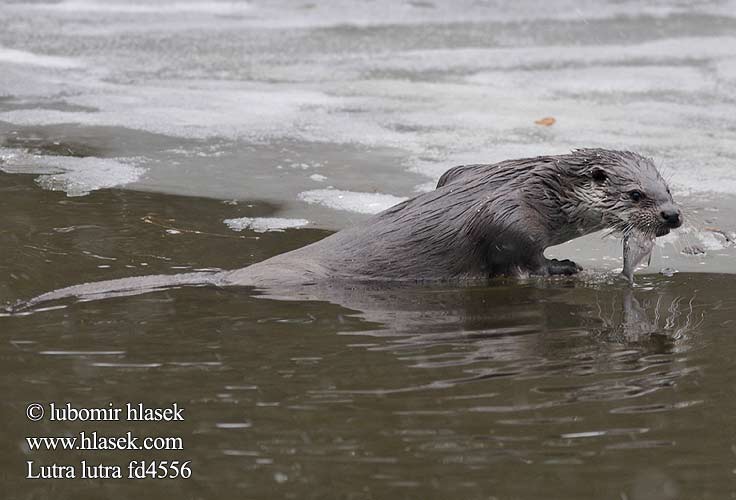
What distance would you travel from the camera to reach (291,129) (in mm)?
6410

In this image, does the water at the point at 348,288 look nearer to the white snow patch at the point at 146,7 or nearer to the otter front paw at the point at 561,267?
the otter front paw at the point at 561,267

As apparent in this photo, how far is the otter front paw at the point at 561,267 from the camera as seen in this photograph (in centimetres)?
411

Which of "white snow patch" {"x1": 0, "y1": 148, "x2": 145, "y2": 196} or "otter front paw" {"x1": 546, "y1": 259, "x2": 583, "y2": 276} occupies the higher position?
"white snow patch" {"x1": 0, "y1": 148, "x2": 145, "y2": 196}

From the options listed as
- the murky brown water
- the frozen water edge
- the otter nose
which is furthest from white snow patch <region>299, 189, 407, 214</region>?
the otter nose

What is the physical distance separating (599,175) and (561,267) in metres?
0.36

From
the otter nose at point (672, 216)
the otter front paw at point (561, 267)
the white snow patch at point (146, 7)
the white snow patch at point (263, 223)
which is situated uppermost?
the white snow patch at point (146, 7)

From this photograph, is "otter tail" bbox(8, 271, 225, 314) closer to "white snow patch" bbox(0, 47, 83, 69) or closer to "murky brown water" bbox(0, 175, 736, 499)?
"murky brown water" bbox(0, 175, 736, 499)

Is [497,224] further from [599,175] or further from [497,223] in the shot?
[599,175]

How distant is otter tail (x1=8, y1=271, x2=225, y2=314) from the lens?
3.67 metres

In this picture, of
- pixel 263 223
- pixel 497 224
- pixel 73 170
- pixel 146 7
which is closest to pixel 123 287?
pixel 263 223

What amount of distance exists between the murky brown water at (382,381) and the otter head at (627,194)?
232 mm

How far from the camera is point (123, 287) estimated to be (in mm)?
3791

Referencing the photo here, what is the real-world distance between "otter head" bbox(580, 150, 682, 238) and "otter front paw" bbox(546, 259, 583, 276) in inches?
8.2

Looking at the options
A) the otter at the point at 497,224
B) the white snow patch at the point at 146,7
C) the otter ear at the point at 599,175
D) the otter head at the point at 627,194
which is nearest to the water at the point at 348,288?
the otter at the point at 497,224
